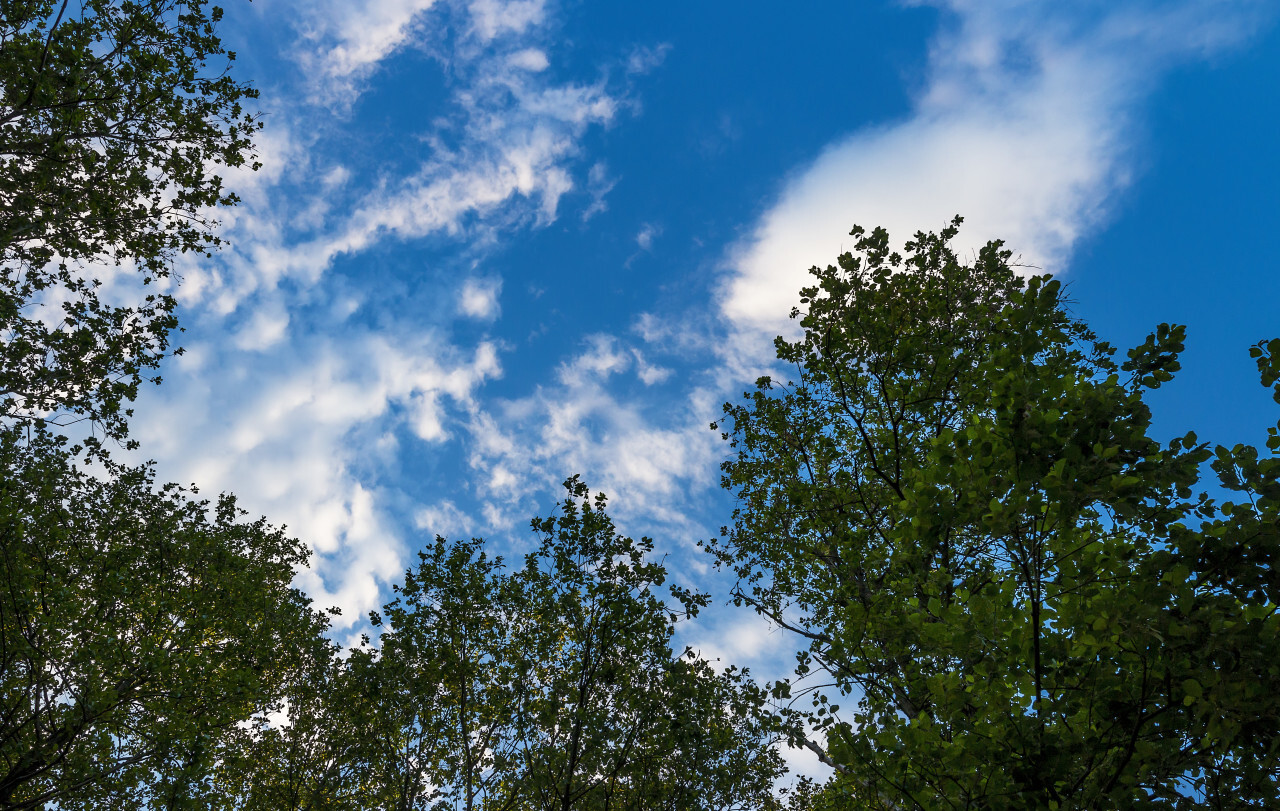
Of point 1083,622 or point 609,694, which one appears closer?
point 1083,622

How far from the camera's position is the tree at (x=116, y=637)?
41.1 ft

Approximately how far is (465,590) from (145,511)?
11032 mm

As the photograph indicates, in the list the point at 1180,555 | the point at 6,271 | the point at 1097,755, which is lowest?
the point at 1097,755

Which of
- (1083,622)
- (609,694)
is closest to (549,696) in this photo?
(609,694)

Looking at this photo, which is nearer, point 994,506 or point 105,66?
point 994,506

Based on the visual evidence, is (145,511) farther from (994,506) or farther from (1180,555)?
(1180,555)

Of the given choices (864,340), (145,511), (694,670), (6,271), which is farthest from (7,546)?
(864,340)

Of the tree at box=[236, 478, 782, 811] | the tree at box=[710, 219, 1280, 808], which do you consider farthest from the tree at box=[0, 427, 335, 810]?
the tree at box=[710, 219, 1280, 808]

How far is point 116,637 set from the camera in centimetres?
1388

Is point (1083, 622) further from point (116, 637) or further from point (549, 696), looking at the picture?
point (116, 637)

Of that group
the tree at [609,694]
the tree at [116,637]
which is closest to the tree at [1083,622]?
the tree at [609,694]

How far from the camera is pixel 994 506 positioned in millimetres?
4914

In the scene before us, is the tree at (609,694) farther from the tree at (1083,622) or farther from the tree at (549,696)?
the tree at (1083,622)

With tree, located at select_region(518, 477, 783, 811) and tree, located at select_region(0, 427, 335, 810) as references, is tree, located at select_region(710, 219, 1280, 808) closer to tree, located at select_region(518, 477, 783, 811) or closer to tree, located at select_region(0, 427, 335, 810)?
tree, located at select_region(518, 477, 783, 811)
